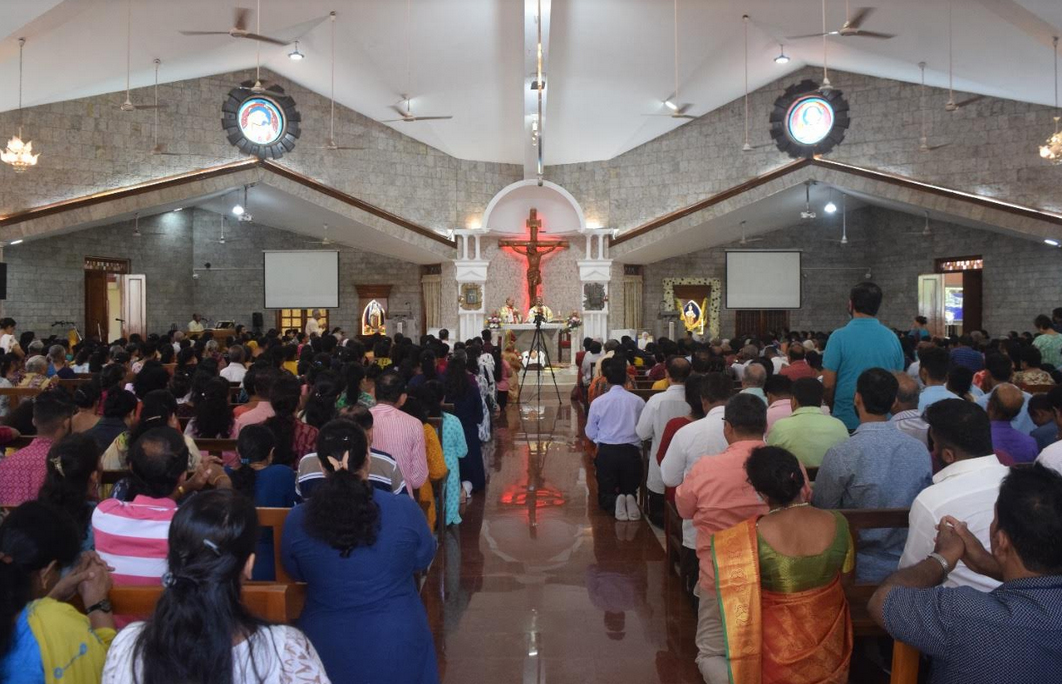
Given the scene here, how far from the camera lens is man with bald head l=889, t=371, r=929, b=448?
341 cm

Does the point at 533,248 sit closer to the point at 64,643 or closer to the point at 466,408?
the point at 466,408

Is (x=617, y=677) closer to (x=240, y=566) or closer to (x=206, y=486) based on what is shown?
(x=206, y=486)

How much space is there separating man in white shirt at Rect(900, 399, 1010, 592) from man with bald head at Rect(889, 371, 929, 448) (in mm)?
950

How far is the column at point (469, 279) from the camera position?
16719mm

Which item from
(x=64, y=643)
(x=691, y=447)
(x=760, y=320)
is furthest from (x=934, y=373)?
(x=760, y=320)

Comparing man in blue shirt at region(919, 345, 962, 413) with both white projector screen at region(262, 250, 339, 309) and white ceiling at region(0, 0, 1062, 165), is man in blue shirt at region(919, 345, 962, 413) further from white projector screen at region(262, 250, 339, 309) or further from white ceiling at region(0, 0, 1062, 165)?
white projector screen at region(262, 250, 339, 309)

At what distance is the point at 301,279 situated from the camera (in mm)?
16781

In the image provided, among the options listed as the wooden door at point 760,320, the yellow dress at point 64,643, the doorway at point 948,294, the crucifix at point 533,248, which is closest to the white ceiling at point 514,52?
the crucifix at point 533,248

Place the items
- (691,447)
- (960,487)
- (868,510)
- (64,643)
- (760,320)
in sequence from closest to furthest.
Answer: (64,643), (960,487), (868,510), (691,447), (760,320)

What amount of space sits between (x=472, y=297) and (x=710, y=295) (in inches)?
228

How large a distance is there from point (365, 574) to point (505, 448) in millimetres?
6007

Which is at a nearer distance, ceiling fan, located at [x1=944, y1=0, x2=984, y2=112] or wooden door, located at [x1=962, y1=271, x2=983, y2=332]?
ceiling fan, located at [x1=944, y1=0, x2=984, y2=112]

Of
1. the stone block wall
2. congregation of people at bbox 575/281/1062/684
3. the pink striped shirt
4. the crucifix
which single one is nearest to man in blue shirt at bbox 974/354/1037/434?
congregation of people at bbox 575/281/1062/684

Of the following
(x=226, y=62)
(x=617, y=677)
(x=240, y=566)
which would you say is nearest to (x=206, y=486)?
(x=240, y=566)
